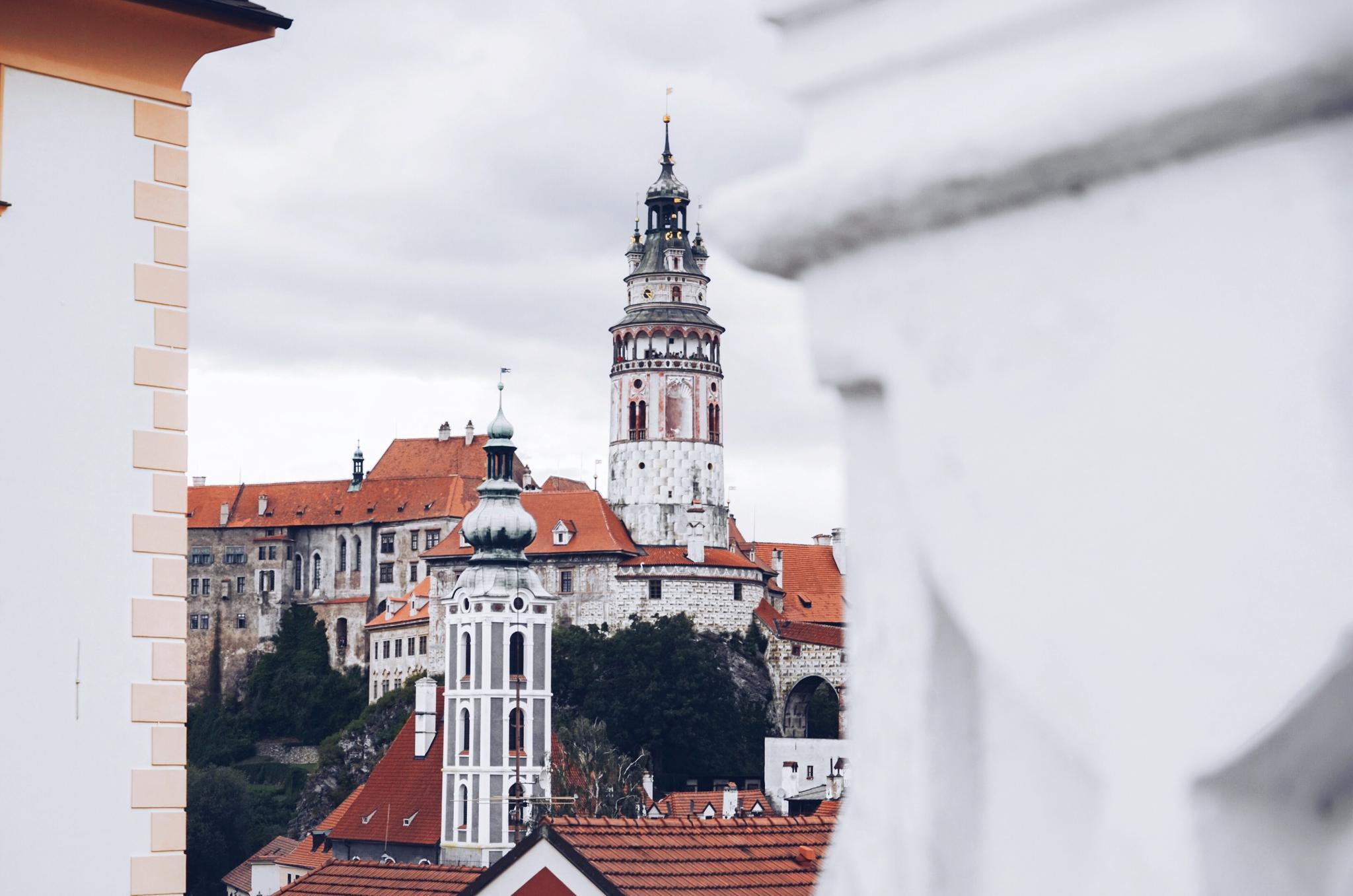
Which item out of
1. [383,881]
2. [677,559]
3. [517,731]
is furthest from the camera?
[677,559]

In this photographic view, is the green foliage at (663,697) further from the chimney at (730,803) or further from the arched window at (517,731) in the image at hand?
the chimney at (730,803)

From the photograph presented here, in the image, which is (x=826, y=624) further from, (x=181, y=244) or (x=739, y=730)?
(x=181, y=244)

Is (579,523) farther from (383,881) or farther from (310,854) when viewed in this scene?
(383,881)

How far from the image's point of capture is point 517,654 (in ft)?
175

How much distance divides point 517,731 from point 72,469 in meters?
46.9

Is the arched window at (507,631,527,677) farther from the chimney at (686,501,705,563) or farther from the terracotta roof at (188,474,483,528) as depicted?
the terracotta roof at (188,474,483,528)

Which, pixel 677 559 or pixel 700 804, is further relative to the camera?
pixel 677 559

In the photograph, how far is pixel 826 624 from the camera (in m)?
65.5

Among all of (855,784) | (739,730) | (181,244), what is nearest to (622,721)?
(739,730)

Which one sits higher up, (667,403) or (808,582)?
(667,403)

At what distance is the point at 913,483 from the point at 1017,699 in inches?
4.4

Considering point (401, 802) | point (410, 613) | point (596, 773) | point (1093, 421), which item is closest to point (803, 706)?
point (596, 773)

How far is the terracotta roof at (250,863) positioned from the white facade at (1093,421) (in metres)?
54.8

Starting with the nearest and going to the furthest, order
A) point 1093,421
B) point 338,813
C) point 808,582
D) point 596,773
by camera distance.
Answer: point 1093,421, point 596,773, point 338,813, point 808,582
